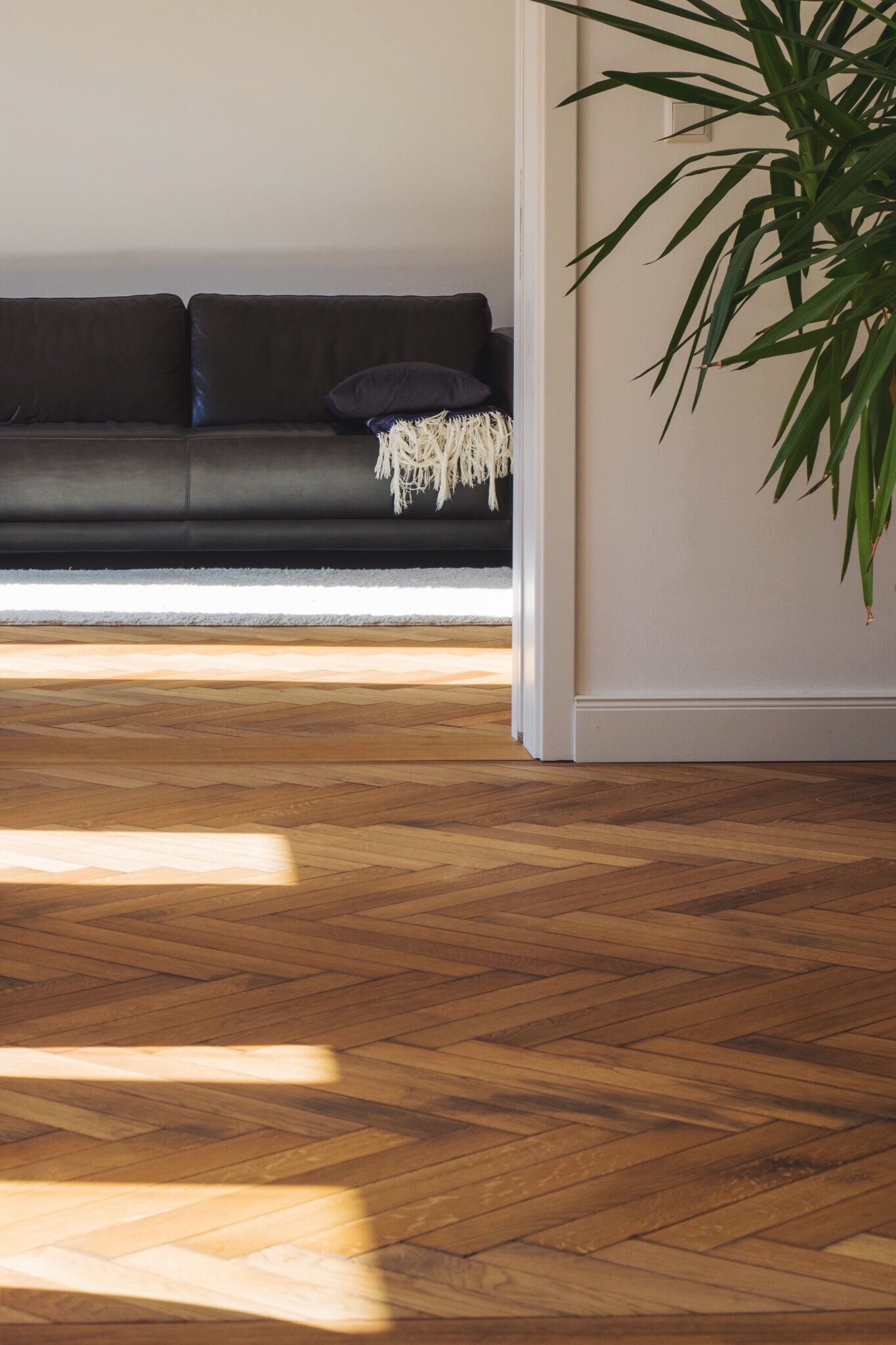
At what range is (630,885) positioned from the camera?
6.33 feet

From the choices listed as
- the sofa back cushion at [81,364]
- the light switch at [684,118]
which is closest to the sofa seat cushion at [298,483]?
the sofa back cushion at [81,364]

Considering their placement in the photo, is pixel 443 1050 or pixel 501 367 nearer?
pixel 443 1050

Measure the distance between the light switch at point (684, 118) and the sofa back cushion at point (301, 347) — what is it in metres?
2.98

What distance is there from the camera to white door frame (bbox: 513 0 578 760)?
2418 mm

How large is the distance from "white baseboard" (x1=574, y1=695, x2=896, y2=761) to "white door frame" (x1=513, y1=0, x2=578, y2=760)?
0.24ft

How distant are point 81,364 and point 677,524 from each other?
350 centimetres

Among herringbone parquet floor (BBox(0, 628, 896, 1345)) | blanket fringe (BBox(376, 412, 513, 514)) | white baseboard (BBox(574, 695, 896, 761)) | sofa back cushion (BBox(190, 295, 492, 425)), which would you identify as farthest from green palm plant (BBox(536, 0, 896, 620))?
sofa back cushion (BBox(190, 295, 492, 425))

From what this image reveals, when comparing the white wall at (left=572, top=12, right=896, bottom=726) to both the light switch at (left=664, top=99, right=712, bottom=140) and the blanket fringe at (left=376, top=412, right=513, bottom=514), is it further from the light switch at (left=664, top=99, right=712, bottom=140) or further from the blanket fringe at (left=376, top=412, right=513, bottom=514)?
the blanket fringe at (left=376, top=412, right=513, bottom=514)

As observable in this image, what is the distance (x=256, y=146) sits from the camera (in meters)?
5.80

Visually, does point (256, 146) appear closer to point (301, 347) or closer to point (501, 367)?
point (301, 347)

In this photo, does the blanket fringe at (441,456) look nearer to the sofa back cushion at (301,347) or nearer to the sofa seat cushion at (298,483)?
the sofa seat cushion at (298,483)

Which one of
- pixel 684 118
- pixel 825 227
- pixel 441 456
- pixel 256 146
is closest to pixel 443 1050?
pixel 825 227

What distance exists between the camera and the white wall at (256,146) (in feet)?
18.7

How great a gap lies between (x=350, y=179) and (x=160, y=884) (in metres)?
4.54
